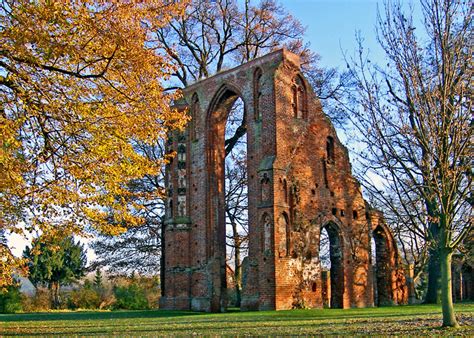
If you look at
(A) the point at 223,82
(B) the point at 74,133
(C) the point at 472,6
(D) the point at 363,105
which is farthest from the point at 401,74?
(A) the point at 223,82

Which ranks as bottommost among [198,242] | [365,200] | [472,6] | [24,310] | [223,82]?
[24,310]

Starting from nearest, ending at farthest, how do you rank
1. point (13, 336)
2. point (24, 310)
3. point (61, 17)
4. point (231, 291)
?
point (61, 17)
point (13, 336)
point (24, 310)
point (231, 291)

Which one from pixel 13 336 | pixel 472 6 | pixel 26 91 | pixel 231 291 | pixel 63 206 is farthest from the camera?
pixel 231 291

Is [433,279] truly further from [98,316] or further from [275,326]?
[275,326]

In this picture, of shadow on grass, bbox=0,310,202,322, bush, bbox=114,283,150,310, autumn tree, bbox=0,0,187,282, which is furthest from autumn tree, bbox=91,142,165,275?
autumn tree, bbox=0,0,187,282

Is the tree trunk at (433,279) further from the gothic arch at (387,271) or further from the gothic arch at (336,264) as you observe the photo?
the gothic arch at (336,264)

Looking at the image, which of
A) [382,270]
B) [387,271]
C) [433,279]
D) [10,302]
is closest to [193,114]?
[382,270]

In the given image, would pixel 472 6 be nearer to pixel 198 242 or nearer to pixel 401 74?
pixel 401 74

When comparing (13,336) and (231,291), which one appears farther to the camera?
(231,291)

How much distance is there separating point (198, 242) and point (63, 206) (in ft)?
43.7

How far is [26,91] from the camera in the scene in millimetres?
10164

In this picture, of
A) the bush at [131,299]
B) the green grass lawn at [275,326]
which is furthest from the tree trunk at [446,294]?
the bush at [131,299]

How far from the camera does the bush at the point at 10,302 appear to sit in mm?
30062

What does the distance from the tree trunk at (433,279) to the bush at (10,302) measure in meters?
20.0
